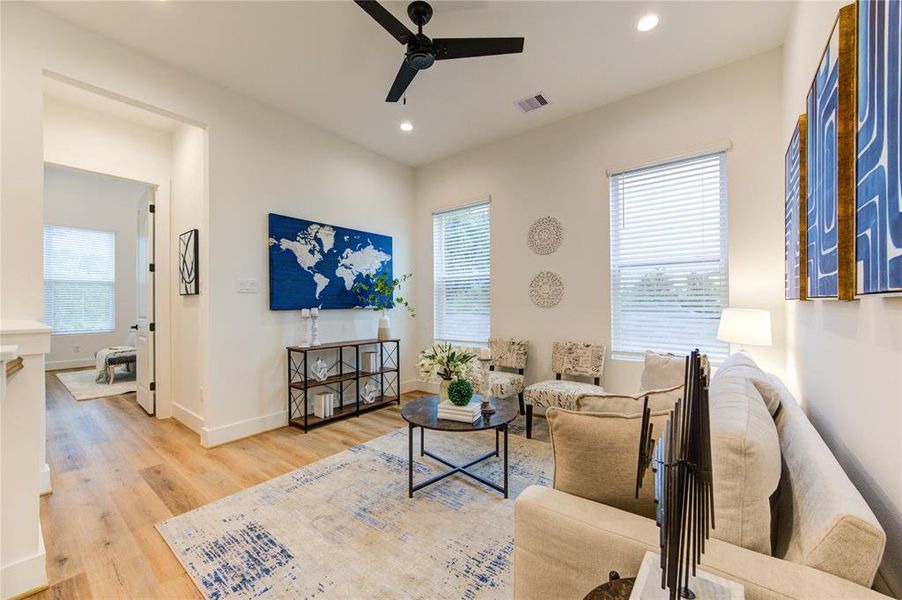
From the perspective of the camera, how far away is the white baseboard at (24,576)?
5.32 feet

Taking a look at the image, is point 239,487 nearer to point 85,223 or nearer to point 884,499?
point 884,499

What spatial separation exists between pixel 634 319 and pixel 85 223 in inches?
357

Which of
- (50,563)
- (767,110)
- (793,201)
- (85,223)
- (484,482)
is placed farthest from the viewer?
(85,223)

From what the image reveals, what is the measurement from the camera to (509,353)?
163 inches

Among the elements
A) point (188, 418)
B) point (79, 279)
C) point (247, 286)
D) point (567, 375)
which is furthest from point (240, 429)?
point (79, 279)

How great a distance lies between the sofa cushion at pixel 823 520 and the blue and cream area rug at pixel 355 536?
3.83 feet

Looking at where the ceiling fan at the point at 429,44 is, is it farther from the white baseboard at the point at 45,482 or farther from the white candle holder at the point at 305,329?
the white baseboard at the point at 45,482

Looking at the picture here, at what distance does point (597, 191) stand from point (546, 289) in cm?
111

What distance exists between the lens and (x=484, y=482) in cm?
253

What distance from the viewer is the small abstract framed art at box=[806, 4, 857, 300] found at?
1.08 m

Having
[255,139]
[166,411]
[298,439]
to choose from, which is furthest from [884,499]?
[166,411]

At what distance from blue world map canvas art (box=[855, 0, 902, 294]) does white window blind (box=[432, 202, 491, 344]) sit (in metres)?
3.65

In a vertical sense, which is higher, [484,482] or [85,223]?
[85,223]

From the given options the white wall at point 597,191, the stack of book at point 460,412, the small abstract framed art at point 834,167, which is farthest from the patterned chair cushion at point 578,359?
the small abstract framed art at point 834,167
